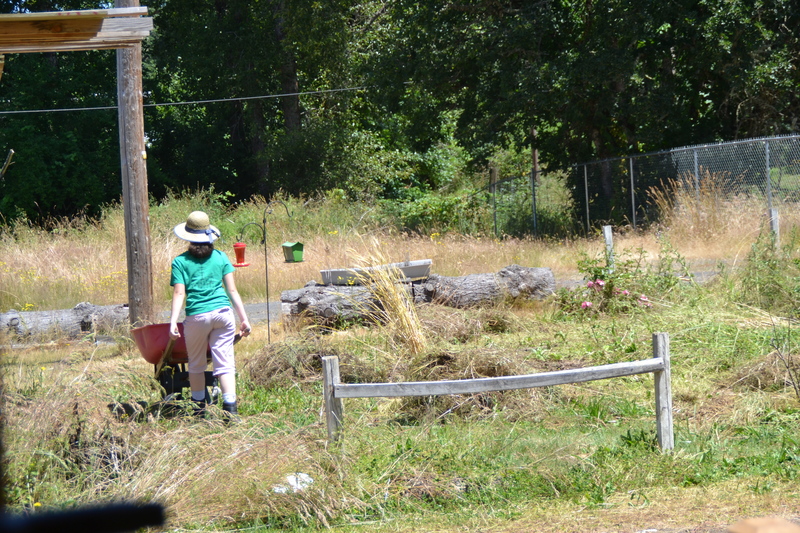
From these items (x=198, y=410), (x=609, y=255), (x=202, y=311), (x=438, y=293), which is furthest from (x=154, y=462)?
(x=609, y=255)

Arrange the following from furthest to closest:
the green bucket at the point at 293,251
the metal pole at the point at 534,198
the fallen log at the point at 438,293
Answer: the metal pole at the point at 534,198 < the green bucket at the point at 293,251 < the fallen log at the point at 438,293

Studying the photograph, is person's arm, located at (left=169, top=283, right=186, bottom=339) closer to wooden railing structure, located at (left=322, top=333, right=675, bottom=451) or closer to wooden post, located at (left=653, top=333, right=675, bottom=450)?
wooden railing structure, located at (left=322, top=333, right=675, bottom=451)

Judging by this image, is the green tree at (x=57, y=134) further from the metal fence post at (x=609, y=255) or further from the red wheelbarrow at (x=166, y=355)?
the red wheelbarrow at (x=166, y=355)

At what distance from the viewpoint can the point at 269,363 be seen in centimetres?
760

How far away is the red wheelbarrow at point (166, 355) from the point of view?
19.7 feet

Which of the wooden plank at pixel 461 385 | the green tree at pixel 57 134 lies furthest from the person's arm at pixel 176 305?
the green tree at pixel 57 134

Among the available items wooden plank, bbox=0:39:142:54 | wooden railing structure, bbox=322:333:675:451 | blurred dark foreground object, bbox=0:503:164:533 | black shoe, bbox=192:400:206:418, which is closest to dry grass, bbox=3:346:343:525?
wooden railing structure, bbox=322:333:675:451

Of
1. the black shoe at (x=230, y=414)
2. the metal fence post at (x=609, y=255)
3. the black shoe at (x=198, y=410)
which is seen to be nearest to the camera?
the black shoe at (x=230, y=414)

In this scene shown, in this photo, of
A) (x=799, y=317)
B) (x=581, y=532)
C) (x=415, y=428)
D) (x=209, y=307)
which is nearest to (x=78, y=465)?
(x=209, y=307)

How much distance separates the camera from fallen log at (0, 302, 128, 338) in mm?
10367

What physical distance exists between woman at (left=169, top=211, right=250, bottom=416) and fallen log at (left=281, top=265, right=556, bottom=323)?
10.5 feet

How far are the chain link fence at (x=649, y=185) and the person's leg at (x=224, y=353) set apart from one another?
40.1ft

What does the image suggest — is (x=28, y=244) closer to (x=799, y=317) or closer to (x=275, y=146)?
(x=275, y=146)

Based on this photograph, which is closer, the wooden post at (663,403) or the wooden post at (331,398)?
the wooden post at (331,398)
